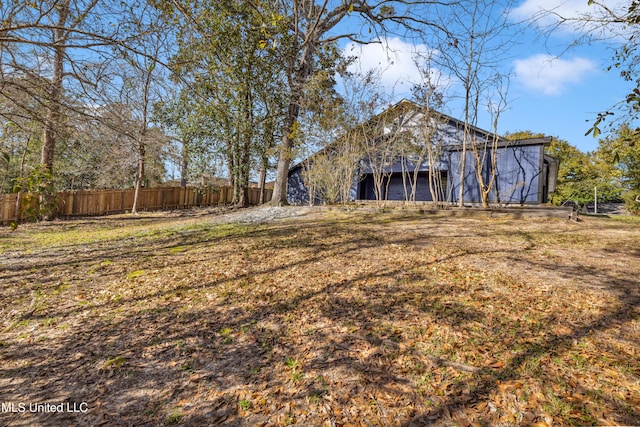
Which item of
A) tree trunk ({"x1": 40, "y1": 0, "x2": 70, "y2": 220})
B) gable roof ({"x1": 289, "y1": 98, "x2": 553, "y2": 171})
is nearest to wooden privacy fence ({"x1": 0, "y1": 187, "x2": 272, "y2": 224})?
tree trunk ({"x1": 40, "y1": 0, "x2": 70, "y2": 220})

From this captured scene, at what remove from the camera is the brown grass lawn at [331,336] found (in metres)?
2.26

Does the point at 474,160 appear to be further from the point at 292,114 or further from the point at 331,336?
the point at 331,336

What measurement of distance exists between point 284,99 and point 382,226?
6.44 meters

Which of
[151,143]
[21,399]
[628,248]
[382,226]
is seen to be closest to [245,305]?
[21,399]

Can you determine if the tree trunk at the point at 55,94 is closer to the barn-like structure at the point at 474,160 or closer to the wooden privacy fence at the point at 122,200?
the wooden privacy fence at the point at 122,200

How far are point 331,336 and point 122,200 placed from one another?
1811 cm

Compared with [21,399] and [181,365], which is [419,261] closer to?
[181,365]

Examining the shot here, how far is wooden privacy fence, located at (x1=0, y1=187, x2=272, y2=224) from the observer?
11.5 m

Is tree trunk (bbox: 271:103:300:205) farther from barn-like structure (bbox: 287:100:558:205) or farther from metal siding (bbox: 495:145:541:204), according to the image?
metal siding (bbox: 495:145:541:204)

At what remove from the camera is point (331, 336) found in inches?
123

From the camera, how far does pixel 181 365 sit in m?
2.83

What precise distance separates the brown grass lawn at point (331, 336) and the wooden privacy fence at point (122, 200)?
26.2ft

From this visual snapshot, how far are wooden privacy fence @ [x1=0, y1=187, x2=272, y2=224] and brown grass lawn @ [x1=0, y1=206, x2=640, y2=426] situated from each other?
797 cm

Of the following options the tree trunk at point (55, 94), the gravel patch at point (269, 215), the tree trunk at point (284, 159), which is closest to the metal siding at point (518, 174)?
the gravel patch at point (269, 215)
